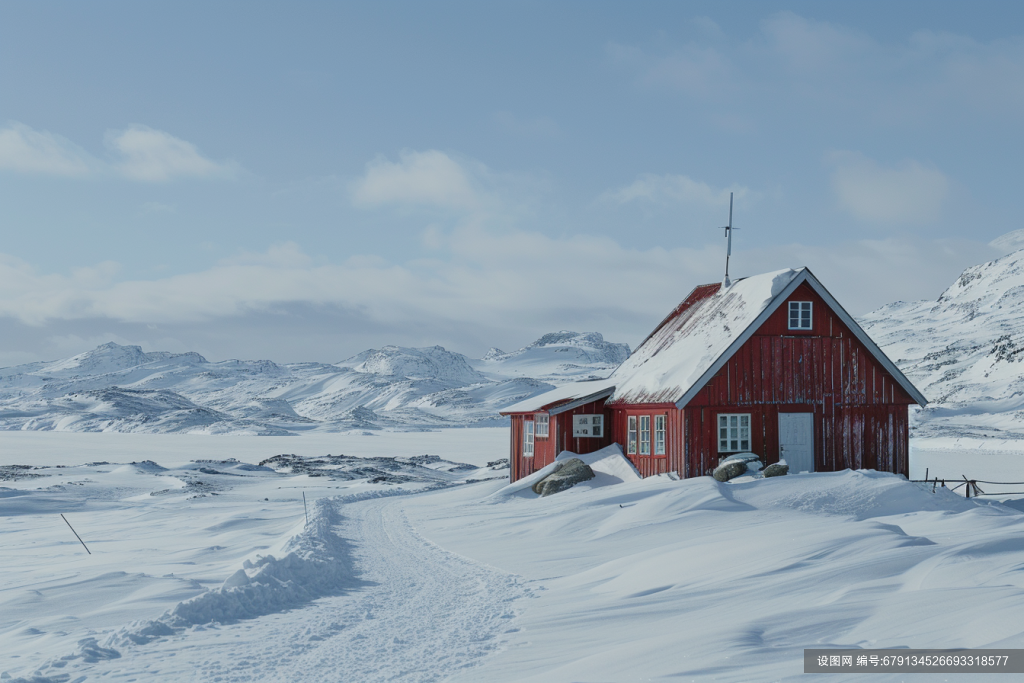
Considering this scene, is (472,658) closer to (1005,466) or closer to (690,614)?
(690,614)

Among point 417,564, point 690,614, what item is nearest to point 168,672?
point 690,614

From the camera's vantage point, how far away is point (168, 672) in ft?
27.3

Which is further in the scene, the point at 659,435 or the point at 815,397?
the point at 659,435

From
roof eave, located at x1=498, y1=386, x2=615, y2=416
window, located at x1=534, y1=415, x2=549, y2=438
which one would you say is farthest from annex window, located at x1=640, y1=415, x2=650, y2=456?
window, located at x1=534, y1=415, x2=549, y2=438

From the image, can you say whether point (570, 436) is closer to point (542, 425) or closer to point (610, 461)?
point (542, 425)

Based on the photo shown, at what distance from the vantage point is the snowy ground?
26.8 feet

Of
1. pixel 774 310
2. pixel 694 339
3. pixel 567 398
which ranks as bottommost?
pixel 567 398

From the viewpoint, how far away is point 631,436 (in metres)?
28.0

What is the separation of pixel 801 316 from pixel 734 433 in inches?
173

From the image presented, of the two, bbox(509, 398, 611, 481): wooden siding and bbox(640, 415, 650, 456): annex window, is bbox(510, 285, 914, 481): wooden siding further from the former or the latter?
bbox(509, 398, 611, 481): wooden siding

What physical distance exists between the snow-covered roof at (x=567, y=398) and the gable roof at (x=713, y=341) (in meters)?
0.60

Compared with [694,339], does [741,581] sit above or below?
below

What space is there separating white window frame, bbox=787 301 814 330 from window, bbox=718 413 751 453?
130 inches

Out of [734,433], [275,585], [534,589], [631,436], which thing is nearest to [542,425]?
[631,436]
